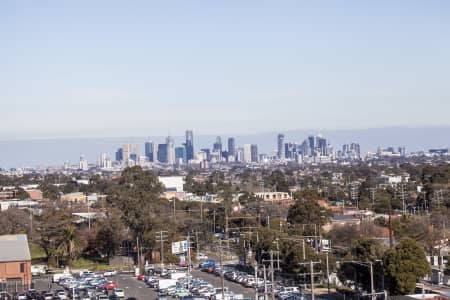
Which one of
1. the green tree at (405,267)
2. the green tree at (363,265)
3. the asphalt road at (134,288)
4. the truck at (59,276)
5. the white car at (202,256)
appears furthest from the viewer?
the white car at (202,256)

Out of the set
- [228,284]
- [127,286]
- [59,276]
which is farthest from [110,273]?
[228,284]

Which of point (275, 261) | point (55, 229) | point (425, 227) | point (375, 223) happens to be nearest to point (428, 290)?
point (275, 261)

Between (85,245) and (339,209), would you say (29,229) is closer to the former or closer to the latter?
(85,245)

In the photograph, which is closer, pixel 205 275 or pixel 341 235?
pixel 205 275

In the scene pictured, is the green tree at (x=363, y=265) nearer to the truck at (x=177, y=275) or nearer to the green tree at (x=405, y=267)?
the green tree at (x=405, y=267)

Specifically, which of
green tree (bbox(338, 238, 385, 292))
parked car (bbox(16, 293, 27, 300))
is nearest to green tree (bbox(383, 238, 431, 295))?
green tree (bbox(338, 238, 385, 292))

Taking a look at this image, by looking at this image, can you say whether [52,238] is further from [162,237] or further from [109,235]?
[162,237]

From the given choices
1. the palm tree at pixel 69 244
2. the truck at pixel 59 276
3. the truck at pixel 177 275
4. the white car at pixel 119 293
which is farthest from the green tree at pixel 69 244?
the white car at pixel 119 293
